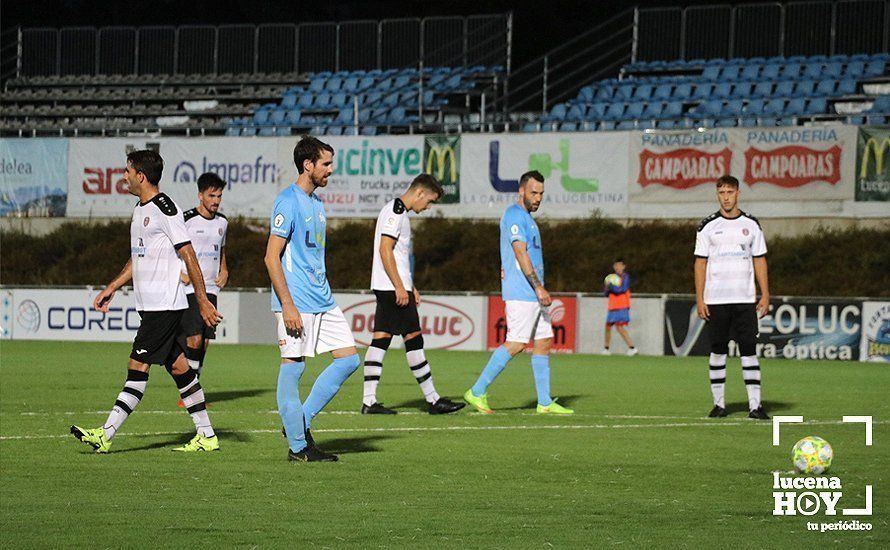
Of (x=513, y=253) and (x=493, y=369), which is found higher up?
(x=513, y=253)

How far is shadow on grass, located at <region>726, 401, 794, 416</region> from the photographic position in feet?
45.2

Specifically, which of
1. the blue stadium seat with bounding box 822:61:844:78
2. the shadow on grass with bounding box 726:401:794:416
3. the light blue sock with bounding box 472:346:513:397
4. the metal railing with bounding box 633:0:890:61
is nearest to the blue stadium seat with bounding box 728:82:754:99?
the blue stadium seat with bounding box 822:61:844:78

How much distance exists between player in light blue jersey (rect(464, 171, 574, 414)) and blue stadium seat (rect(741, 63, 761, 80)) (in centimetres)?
2287

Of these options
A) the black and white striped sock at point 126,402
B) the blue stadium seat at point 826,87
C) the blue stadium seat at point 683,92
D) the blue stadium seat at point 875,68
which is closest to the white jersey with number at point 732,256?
the black and white striped sock at point 126,402

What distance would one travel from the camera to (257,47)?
140 feet

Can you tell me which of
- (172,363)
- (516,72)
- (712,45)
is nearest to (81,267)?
(516,72)

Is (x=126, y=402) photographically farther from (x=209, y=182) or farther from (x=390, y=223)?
(x=209, y=182)

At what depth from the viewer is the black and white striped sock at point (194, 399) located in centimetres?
1002

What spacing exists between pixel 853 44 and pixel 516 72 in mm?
9012

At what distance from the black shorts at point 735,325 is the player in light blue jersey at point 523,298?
1.59 meters

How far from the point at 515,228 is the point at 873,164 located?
18.4 metres

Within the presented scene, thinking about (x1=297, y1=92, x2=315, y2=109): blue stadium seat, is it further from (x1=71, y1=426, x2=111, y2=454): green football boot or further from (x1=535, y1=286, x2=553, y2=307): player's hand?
(x1=71, y1=426, x2=111, y2=454): green football boot

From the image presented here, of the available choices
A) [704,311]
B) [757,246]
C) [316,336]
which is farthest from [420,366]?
[316,336]

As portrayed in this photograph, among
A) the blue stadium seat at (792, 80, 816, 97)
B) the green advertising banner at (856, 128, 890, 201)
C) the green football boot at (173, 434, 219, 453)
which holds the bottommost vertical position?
the green football boot at (173, 434, 219, 453)
